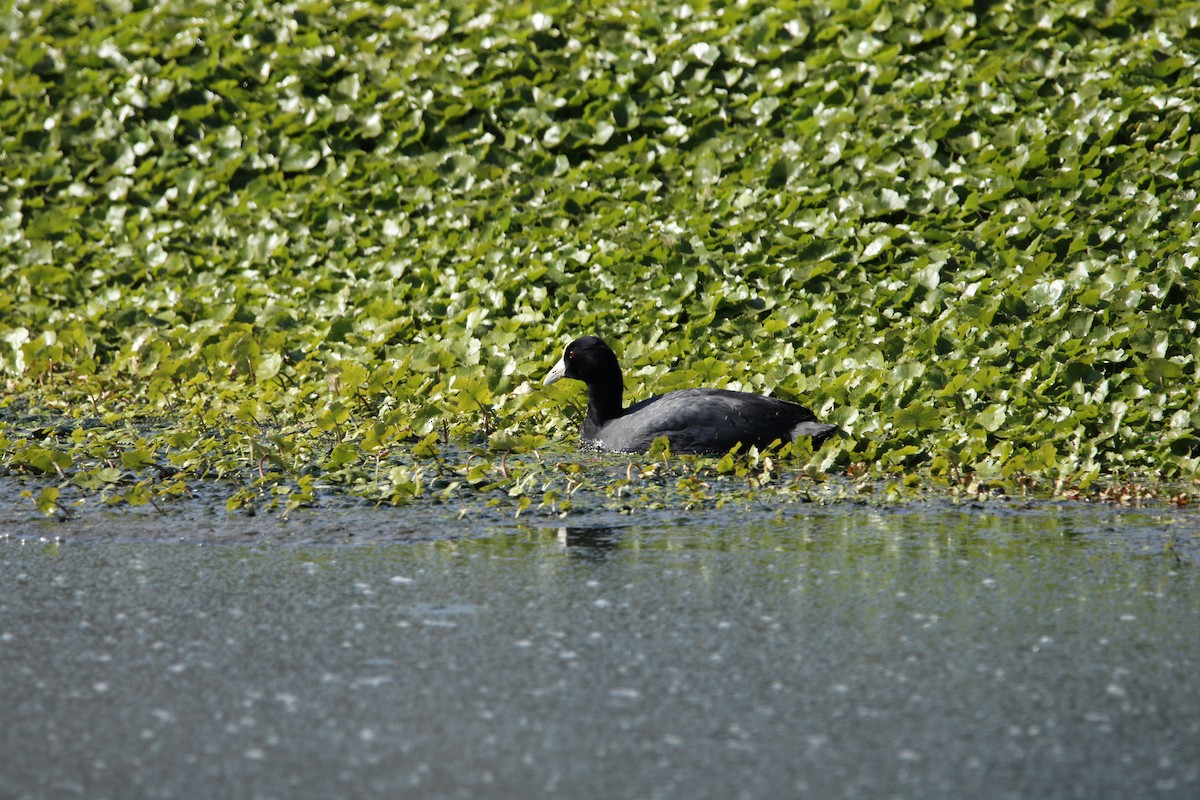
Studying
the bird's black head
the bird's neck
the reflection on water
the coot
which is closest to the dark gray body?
the coot

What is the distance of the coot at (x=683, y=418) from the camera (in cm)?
785

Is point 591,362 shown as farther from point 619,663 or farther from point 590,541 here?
point 619,663

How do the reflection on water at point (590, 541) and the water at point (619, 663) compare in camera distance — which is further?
the reflection on water at point (590, 541)

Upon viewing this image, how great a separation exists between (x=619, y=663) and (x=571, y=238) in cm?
647

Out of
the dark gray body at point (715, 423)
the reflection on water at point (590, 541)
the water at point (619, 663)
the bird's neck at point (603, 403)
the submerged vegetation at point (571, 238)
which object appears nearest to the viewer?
the water at point (619, 663)

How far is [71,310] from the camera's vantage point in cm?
1144

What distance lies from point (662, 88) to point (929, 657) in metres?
8.04

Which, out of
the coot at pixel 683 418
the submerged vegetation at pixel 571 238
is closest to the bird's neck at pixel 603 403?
the coot at pixel 683 418

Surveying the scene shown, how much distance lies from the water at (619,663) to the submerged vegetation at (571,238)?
1.02 meters

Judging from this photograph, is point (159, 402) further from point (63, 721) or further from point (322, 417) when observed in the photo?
point (63, 721)

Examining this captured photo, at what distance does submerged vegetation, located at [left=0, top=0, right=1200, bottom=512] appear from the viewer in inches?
305

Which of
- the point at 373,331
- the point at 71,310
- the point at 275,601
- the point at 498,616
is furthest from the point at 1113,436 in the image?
the point at 71,310

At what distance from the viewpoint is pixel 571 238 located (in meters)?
10.8

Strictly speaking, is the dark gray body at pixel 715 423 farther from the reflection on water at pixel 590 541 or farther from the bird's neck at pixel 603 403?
the reflection on water at pixel 590 541
